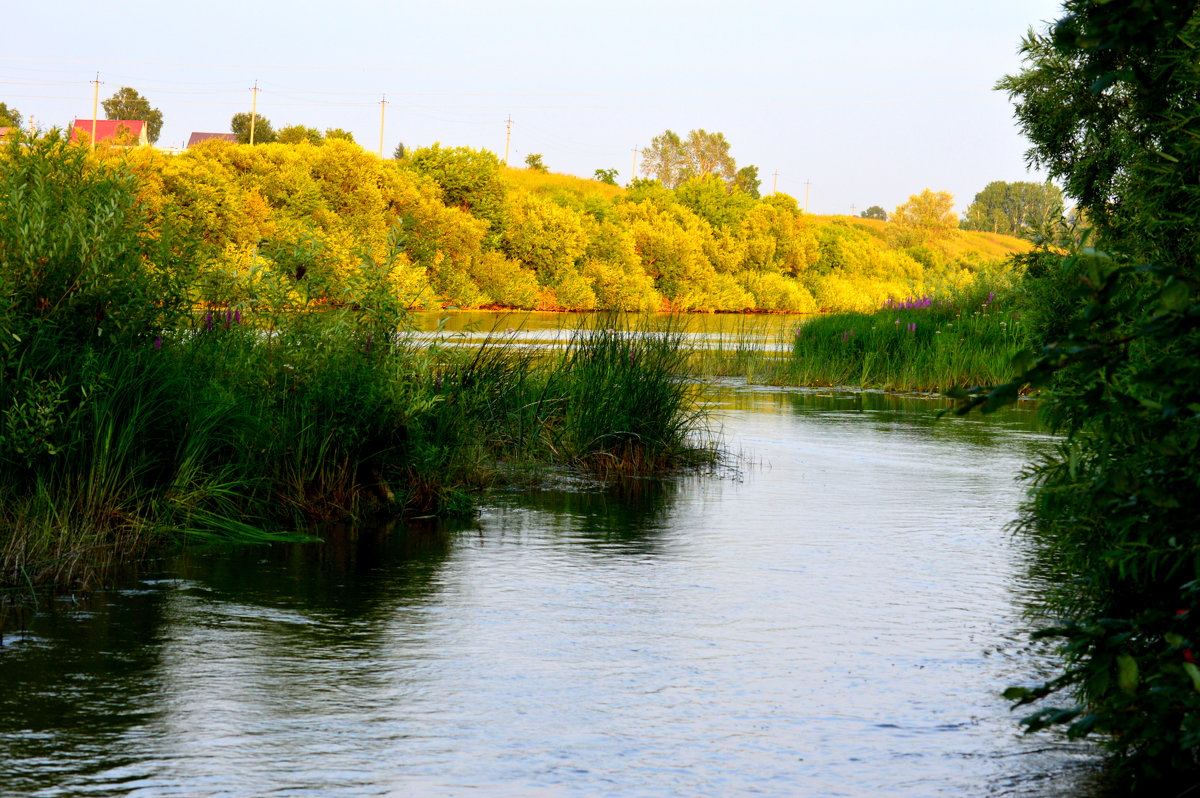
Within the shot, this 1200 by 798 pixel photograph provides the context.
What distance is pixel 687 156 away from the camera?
145m

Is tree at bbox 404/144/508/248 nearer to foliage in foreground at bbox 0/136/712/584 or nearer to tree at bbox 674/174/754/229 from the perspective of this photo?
tree at bbox 674/174/754/229

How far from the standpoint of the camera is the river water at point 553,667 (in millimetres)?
4566

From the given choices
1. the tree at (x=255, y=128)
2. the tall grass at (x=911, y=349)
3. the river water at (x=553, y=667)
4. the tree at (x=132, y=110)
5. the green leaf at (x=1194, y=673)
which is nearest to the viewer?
the green leaf at (x=1194, y=673)

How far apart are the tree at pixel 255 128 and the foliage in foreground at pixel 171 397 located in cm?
9636

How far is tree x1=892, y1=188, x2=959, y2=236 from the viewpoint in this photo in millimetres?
130750

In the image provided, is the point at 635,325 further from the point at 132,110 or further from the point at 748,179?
the point at 748,179

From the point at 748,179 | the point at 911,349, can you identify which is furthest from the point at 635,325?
the point at 748,179

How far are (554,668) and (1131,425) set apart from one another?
2.53 meters

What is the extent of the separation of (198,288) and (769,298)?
6335cm

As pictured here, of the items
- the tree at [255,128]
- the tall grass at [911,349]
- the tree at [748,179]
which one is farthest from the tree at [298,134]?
the tall grass at [911,349]

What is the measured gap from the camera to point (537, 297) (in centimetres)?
6175

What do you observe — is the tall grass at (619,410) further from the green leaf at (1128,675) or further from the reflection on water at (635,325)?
the reflection on water at (635,325)

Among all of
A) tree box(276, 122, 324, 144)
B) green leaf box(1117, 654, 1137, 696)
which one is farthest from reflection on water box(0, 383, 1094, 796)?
tree box(276, 122, 324, 144)

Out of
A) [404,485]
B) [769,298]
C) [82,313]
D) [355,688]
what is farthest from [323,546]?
[769,298]
